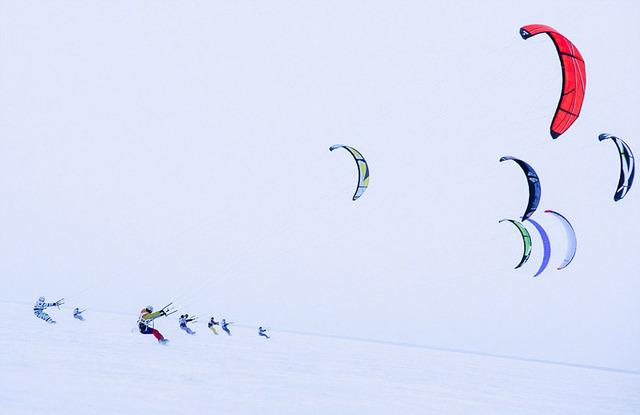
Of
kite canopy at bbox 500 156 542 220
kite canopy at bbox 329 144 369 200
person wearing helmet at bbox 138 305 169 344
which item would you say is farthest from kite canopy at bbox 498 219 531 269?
person wearing helmet at bbox 138 305 169 344

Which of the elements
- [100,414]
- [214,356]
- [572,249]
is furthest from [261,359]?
[100,414]

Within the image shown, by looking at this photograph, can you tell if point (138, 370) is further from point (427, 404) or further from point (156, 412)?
point (427, 404)

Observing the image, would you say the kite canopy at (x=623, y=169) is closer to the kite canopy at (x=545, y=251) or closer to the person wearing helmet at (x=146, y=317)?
the kite canopy at (x=545, y=251)

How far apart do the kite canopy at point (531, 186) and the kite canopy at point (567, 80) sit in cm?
233

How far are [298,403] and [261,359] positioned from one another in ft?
24.9

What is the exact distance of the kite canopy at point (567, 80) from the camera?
11188mm

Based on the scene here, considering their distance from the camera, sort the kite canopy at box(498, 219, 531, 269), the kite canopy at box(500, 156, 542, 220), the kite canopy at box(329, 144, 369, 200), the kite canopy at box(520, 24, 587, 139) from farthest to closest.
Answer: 1. the kite canopy at box(498, 219, 531, 269)
2. the kite canopy at box(329, 144, 369, 200)
3. the kite canopy at box(500, 156, 542, 220)
4. the kite canopy at box(520, 24, 587, 139)

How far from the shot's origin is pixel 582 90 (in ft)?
37.9

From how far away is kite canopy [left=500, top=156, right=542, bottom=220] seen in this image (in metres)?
14.2

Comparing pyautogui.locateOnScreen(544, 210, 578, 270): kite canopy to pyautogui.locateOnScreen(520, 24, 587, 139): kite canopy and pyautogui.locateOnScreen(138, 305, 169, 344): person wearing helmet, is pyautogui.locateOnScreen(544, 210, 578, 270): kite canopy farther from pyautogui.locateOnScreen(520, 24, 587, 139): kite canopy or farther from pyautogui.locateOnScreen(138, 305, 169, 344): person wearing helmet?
pyautogui.locateOnScreen(138, 305, 169, 344): person wearing helmet

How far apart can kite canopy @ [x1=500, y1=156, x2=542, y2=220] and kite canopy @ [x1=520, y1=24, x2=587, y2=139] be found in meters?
2.33

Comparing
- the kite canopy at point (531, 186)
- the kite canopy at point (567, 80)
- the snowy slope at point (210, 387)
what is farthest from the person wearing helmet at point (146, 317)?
the kite canopy at point (567, 80)

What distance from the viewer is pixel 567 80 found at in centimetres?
1148

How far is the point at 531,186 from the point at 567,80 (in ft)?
11.9
